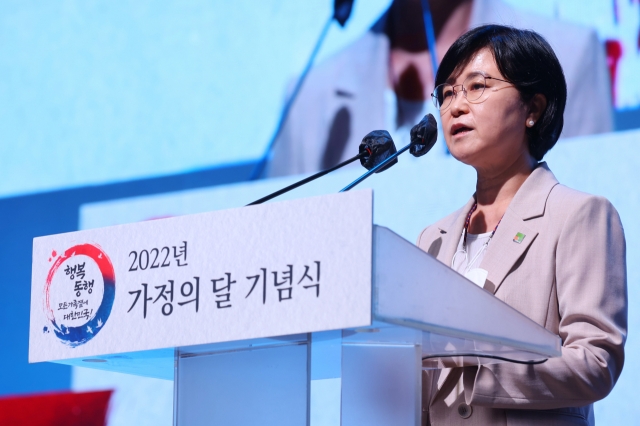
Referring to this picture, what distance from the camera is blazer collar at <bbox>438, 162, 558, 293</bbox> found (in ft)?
4.75

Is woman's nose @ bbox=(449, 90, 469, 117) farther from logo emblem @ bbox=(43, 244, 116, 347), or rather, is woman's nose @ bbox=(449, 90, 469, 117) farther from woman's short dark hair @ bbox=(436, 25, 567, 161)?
logo emblem @ bbox=(43, 244, 116, 347)

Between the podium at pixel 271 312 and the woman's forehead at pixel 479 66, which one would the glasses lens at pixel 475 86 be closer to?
the woman's forehead at pixel 479 66

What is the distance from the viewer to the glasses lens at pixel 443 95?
65.5 inches

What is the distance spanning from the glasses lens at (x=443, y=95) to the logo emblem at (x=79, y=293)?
75 cm

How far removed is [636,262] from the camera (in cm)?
209

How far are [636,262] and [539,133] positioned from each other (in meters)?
0.60

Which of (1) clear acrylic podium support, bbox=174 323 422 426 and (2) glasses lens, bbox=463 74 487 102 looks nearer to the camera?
(1) clear acrylic podium support, bbox=174 323 422 426

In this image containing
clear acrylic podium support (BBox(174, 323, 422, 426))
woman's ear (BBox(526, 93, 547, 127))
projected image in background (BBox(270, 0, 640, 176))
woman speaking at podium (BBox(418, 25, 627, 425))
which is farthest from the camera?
projected image in background (BBox(270, 0, 640, 176))

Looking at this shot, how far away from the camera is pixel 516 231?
1.48 metres

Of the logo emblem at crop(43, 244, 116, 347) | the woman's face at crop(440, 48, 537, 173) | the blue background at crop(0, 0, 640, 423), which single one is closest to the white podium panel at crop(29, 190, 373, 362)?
the logo emblem at crop(43, 244, 116, 347)

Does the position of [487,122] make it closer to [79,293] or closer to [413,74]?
[79,293]

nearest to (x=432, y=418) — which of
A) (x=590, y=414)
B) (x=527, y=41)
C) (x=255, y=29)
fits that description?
(x=590, y=414)

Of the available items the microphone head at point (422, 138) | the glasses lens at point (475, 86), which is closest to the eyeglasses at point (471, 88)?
the glasses lens at point (475, 86)

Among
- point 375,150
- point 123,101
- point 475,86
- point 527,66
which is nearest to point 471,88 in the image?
point 475,86
